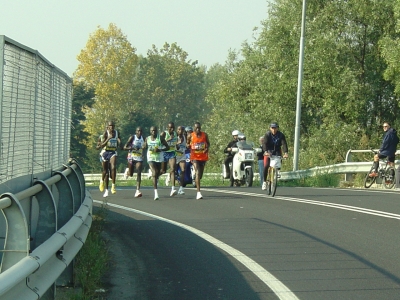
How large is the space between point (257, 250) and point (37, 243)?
13.0 ft

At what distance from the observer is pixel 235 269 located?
890cm

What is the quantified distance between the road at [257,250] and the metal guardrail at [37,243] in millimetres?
869

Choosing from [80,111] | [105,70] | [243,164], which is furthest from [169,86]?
[243,164]

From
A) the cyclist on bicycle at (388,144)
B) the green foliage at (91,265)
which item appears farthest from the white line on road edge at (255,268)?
the cyclist on bicycle at (388,144)

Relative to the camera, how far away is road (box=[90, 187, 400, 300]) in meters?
7.89

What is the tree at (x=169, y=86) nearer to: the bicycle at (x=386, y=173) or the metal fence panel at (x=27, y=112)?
the bicycle at (x=386, y=173)

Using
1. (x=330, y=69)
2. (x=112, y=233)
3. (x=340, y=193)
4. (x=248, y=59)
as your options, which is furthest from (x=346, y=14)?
(x=112, y=233)

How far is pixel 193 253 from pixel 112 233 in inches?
103

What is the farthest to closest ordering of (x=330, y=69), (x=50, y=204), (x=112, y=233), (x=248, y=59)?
(x=248, y=59), (x=330, y=69), (x=112, y=233), (x=50, y=204)

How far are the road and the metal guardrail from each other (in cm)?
87

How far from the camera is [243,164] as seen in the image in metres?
27.2

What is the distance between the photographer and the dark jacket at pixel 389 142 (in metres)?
22.7

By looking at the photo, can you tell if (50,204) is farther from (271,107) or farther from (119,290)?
(271,107)

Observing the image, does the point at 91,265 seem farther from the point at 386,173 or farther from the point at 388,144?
the point at 386,173
